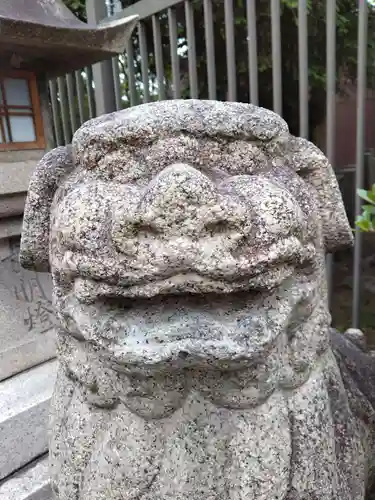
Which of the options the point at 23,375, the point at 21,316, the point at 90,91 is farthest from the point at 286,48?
the point at 23,375

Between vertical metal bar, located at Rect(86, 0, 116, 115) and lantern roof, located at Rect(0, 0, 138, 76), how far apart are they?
2.71 feet

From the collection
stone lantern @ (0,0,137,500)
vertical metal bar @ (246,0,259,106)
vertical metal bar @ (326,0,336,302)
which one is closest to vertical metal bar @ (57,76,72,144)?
stone lantern @ (0,0,137,500)

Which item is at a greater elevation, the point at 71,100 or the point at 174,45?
the point at 174,45

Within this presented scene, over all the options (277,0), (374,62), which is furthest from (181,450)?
(374,62)

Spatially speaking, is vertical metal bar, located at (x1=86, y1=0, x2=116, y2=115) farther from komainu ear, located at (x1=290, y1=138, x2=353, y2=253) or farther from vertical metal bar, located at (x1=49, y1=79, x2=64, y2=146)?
komainu ear, located at (x1=290, y1=138, x2=353, y2=253)

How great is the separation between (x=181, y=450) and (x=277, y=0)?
5.06 feet

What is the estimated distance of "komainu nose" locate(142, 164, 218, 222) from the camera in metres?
0.53

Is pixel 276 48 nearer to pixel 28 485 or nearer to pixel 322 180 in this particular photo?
pixel 322 180

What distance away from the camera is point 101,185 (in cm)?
60

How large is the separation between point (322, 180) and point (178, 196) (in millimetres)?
282

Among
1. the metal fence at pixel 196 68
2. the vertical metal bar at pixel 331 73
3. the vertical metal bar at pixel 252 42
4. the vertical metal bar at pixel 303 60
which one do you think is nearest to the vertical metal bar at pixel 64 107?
the metal fence at pixel 196 68

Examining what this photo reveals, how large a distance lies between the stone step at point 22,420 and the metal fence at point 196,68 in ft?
3.77

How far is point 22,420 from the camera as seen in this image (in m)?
1.42

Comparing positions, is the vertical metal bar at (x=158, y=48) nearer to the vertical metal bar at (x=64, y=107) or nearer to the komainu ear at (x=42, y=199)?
the vertical metal bar at (x=64, y=107)
